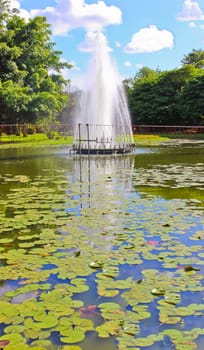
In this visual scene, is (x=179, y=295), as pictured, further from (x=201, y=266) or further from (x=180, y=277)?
(x=201, y=266)

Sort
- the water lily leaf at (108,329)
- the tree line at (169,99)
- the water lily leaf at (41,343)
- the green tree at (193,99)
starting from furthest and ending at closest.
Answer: the tree line at (169,99), the green tree at (193,99), the water lily leaf at (108,329), the water lily leaf at (41,343)

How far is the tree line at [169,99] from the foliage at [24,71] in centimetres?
1556

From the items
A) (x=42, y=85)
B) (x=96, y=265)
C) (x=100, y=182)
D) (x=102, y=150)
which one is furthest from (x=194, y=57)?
(x=96, y=265)

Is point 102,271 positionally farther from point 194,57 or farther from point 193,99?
point 194,57

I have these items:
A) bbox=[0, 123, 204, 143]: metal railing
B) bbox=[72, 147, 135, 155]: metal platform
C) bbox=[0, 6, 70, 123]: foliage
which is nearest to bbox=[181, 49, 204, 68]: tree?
bbox=[0, 123, 204, 143]: metal railing

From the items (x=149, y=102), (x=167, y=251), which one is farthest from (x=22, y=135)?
(x=167, y=251)

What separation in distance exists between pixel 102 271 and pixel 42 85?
3720cm

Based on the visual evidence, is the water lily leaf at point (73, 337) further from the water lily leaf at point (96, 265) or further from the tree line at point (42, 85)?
the tree line at point (42, 85)

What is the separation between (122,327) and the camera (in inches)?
119

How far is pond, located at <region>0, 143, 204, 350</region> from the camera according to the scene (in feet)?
9.68

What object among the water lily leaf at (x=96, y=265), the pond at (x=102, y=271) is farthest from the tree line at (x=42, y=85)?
the water lily leaf at (x=96, y=265)

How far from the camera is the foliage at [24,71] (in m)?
34.4

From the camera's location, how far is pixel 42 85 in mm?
39688

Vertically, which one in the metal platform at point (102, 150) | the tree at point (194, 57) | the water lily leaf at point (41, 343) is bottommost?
the water lily leaf at point (41, 343)
